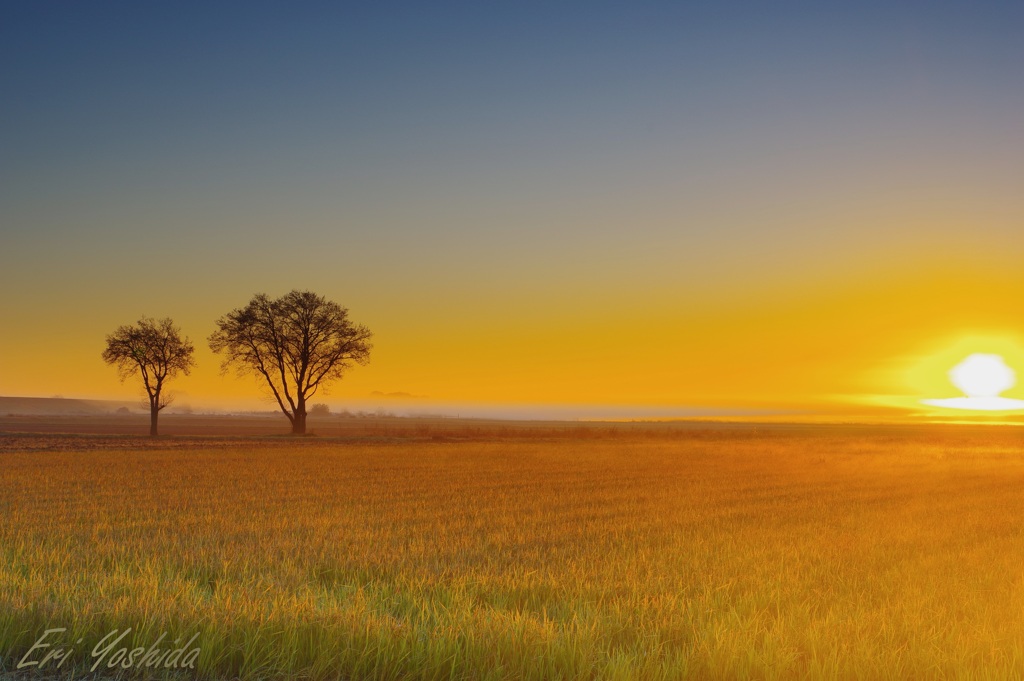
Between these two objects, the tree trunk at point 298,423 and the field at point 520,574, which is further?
the tree trunk at point 298,423

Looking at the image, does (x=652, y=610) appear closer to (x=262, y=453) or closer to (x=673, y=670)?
(x=673, y=670)

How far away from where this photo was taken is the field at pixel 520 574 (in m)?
7.16

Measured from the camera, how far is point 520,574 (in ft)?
38.3

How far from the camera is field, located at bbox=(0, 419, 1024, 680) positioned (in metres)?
7.16

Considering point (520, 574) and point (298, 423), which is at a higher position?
point (298, 423)

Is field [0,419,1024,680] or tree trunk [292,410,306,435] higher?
tree trunk [292,410,306,435]

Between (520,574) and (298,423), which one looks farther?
(298,423)

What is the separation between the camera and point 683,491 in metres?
24.7

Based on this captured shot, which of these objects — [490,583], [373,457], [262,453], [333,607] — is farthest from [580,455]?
[333,607]

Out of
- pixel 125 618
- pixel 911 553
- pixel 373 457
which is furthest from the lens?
pixel 373 457

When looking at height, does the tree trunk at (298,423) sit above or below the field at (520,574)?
above

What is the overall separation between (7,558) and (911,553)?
50.1ft

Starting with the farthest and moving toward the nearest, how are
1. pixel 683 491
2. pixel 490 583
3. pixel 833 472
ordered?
pixel 833 472 → pixel 683 491 → pixel 490 583

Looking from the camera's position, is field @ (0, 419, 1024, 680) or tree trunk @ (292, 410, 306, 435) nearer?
field @ (0, 419, 1024, 680)
